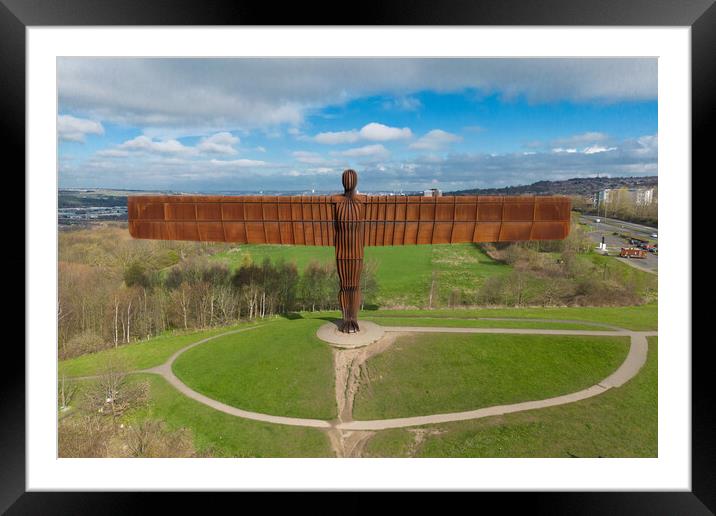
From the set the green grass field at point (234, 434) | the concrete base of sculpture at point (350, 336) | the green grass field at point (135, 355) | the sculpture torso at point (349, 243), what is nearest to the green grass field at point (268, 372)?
the concrete base of sculpture at point (350, 336)

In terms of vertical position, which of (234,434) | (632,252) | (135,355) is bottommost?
(234,434)

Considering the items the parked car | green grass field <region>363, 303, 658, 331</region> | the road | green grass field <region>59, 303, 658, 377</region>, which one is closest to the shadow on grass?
green grass field <region>59, 303, 658, 377</region>

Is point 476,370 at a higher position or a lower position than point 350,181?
lower

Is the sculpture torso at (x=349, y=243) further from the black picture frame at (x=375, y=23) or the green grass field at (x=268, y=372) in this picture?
the black picture frame at (x=375, y=23)

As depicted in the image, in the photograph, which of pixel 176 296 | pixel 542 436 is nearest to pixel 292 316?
pixel 176 296

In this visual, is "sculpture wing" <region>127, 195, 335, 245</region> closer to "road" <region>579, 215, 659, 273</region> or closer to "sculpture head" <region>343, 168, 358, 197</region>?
"sculpture head" <region>343, 168, 358, 197</region>

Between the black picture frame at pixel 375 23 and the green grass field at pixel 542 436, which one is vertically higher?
the black picture frame at pixel 375 23

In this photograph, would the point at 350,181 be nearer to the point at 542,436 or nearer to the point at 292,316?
the point at 292,316
